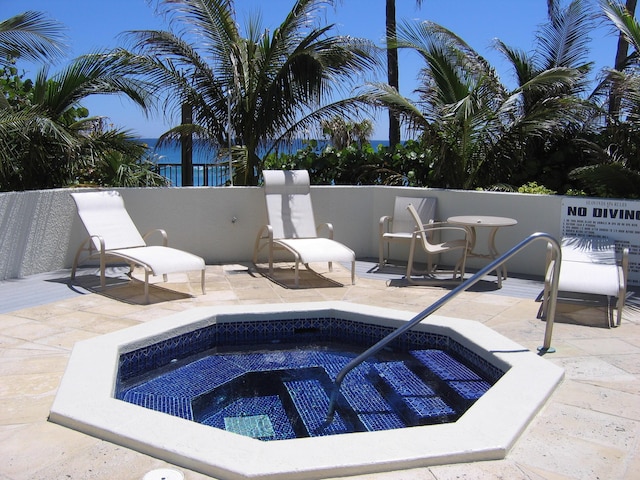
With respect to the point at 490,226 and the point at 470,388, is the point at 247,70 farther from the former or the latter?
the point at 470,388

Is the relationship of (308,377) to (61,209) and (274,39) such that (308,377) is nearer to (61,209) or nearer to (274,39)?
(61,209)

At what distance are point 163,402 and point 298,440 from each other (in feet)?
5.09

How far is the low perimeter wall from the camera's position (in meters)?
7.82

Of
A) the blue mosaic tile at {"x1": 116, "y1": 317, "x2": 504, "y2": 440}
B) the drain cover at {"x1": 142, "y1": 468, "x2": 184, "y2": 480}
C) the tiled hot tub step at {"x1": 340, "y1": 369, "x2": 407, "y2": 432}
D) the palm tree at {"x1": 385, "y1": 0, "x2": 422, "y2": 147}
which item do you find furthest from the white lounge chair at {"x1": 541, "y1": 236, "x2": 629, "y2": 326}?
the palm tree at {"x1": 385, "y1": 0, "x2": 422, "y2": 147}

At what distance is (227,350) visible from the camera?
5.88 m

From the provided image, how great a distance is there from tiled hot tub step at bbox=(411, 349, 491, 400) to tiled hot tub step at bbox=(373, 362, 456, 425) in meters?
0.19

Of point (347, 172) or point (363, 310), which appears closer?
point (363, 310)

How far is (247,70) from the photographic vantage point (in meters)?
9.85

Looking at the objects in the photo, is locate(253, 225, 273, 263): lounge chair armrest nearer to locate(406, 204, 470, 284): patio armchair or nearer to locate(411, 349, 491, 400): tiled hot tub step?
locate(406, 204, 470, 284): patio armchair

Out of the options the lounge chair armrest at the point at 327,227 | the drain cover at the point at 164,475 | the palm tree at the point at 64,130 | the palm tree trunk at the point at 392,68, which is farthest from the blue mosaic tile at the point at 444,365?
the palm tree trunk at the point at 392,68

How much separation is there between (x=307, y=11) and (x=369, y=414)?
702cm

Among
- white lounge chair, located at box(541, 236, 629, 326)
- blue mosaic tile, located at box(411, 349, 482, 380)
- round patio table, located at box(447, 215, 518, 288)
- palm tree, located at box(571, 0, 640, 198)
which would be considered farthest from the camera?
palm tree, located at box(571, 0, 640, 198)

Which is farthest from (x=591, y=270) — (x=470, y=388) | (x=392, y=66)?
(x=392, y=66)

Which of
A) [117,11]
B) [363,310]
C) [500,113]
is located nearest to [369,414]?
[363,310]
